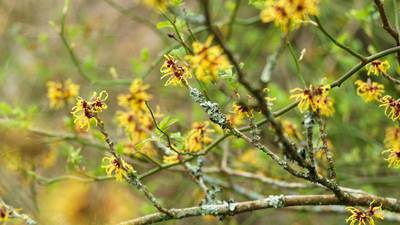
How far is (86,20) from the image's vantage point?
3.59 metres

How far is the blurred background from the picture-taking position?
7.91ft

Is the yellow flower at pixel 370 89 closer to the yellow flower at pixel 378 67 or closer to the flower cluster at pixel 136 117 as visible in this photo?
the yellow flower at pixel 378 67

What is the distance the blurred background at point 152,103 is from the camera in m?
2.41

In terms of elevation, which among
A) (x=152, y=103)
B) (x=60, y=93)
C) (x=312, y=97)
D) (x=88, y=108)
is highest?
(x=152, y=103)

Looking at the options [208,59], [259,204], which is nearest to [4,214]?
[259,204]

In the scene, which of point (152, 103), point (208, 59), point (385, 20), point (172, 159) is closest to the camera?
point (208, 59)

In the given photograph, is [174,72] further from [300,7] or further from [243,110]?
[300,7]

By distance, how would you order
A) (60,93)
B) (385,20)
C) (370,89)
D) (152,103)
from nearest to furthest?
(385,20) < (370,89) < (60,93) < (152,103)

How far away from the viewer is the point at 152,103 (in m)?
4.88

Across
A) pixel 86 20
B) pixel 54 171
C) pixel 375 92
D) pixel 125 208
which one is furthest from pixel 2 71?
pixel 375 92

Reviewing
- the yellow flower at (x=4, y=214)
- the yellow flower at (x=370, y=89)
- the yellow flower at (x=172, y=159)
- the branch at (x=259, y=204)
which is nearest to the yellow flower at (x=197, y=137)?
the yellow flower at (x=172, y=159)

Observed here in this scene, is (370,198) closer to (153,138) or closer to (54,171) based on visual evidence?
(153,138)

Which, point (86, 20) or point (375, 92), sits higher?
point (86, 20)

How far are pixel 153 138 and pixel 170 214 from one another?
0.22 meters
